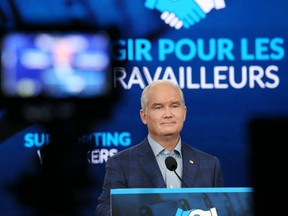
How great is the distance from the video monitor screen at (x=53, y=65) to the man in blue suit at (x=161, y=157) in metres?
1.51

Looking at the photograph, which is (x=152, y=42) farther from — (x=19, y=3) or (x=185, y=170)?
(x=185, y=170)

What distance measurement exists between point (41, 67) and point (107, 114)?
520 millimetres

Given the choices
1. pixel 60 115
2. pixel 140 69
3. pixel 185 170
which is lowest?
pixel 185 170

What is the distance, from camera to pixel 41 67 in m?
4.12

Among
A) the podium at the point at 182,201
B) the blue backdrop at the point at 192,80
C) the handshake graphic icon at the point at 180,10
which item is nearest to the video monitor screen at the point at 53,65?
the blue backdrop at the point at 192,80

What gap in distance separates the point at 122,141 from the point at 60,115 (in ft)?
1.42

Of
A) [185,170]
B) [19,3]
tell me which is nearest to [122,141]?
[19,3]

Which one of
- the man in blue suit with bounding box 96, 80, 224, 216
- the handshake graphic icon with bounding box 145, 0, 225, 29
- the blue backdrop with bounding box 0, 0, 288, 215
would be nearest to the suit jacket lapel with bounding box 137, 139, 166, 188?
the man in blue suit with bounding box 96, 80, 224, 216

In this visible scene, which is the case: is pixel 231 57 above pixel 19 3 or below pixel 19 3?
below

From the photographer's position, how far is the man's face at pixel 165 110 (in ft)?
8.50

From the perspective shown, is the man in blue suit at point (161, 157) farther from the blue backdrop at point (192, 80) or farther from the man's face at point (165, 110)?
the blue backdrop at point (192, 80)

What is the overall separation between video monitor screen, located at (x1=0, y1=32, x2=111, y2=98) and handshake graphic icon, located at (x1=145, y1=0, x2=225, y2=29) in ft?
1.43

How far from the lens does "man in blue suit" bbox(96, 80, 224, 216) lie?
8.30 ft

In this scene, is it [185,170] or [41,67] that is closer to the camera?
[185,170]
